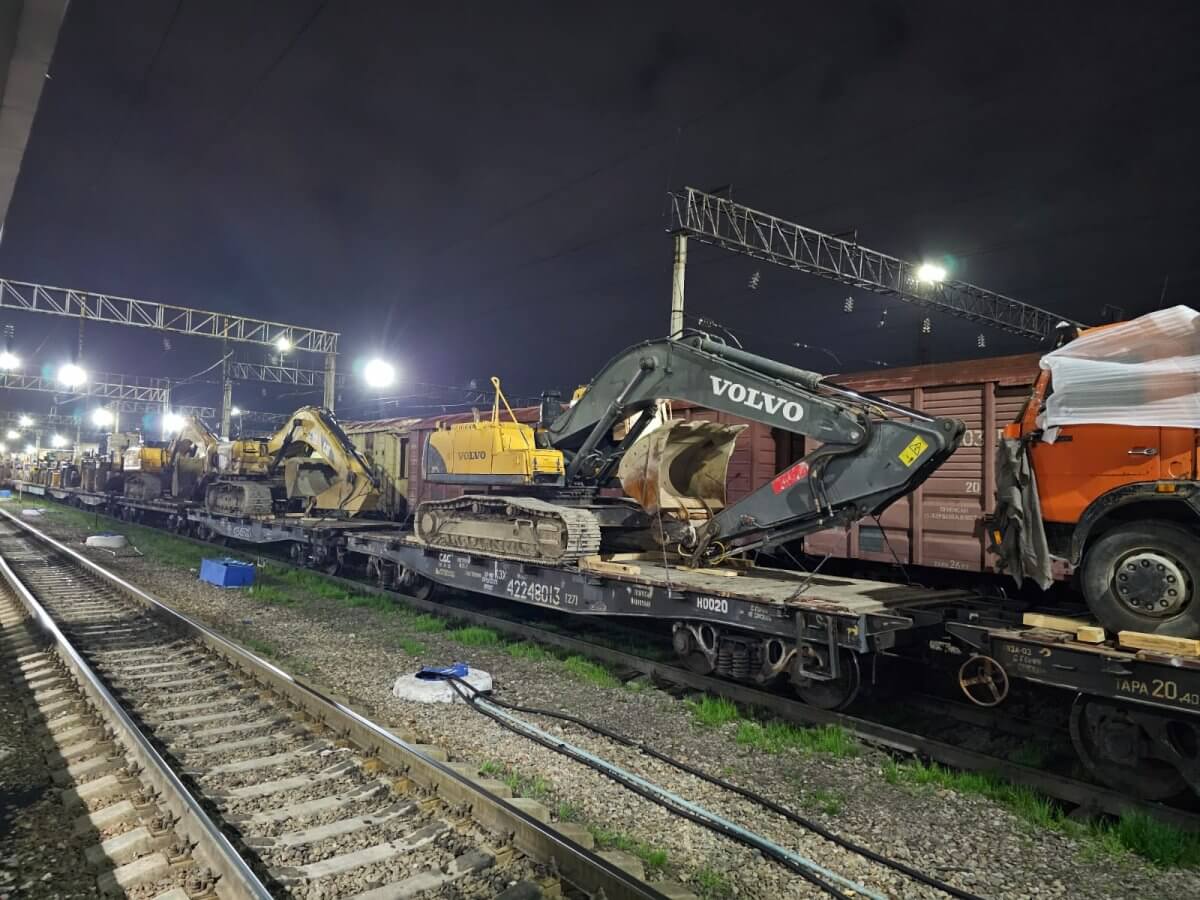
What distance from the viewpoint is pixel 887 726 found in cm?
576

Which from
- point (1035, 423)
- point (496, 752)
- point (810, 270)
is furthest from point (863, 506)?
point (810, 270)

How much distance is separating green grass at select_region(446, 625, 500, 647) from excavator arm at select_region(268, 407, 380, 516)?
6.68 meters

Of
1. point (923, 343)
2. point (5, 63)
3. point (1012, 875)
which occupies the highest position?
point (923, 343)

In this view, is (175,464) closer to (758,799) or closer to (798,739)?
(798,739)

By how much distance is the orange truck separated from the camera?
4.33 meters

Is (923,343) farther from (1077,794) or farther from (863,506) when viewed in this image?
(1077,794)

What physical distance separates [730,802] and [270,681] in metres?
4.26

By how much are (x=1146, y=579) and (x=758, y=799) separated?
277 cm

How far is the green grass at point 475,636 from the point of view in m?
8.72

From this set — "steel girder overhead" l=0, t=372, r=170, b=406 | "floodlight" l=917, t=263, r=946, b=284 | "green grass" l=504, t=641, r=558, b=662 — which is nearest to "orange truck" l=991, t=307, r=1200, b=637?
"green grass" l=504, t=641, r=558, b=662

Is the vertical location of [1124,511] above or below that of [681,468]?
below

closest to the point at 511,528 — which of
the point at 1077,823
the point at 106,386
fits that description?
the point at 1077,823

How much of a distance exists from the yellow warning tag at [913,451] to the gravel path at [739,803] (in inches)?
92.8

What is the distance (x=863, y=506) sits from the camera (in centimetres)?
646
